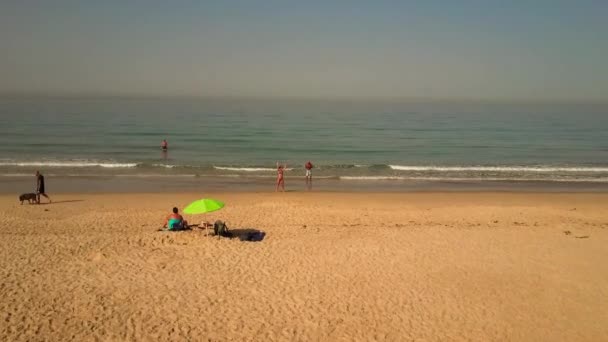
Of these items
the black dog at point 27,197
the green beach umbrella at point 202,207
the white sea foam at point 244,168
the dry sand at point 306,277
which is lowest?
the dry sand at point 306,277

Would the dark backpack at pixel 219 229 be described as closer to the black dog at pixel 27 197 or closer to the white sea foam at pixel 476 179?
the black dog at pixel 27 197

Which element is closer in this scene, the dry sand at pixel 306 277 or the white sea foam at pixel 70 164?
the dry sand at pixel 306 277

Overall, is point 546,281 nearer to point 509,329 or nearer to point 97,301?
point 509,329

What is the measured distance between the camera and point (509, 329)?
27.1 feet

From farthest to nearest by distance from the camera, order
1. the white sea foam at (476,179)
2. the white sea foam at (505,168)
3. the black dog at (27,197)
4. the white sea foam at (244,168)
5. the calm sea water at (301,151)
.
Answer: the white sea foam at (505,168)
the white sea foam at (244,168)
the calm sea water at (301,151)
the white sea foam at (476,179)
the black dog at (27,197)

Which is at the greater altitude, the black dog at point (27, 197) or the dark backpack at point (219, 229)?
the black dog at point (27, 197)

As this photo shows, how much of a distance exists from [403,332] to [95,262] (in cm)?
750

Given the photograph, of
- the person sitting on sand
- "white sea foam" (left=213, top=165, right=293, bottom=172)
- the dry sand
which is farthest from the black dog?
"white sea foam" (left=213, top=165, right=293, bottom=172)

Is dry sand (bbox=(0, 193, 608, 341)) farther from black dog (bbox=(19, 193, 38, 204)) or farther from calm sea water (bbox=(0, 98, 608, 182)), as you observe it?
calm sea water (bbox=(0, 98, 608, 182))

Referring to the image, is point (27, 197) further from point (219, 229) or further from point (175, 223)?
point (219, 229)

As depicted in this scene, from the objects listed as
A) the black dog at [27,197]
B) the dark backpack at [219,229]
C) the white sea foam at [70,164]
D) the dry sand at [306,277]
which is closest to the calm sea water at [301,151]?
the white sea foam at [70,164]

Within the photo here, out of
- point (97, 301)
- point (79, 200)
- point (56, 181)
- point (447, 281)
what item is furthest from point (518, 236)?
point (56, 181)

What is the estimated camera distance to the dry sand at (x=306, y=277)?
8078 millimetres

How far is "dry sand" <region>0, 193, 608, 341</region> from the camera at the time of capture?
8.08m
